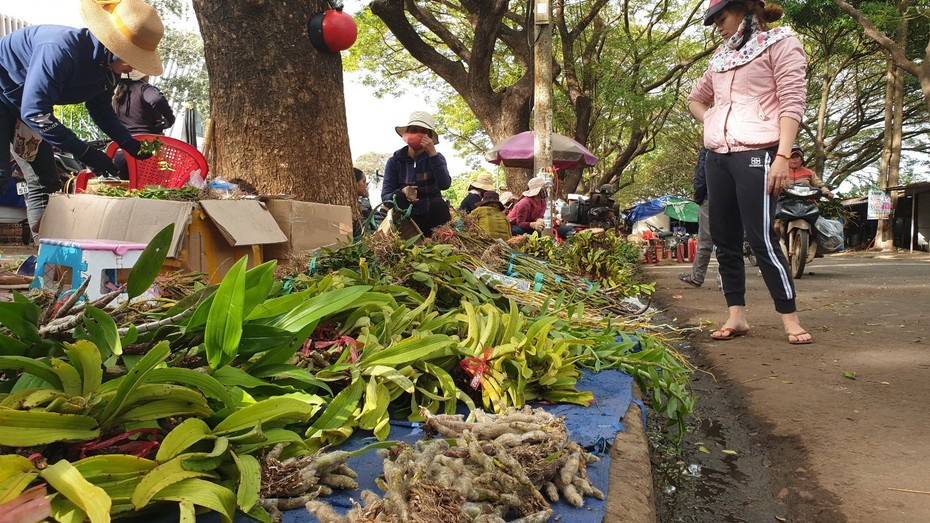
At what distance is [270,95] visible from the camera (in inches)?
168

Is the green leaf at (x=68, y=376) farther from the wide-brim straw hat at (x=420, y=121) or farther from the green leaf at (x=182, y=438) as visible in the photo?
the wide-brim straw hat at (x=420, y=121)

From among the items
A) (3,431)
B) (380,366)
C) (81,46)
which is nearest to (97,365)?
(3,431)

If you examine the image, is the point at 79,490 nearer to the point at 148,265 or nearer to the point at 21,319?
the point at 21,319

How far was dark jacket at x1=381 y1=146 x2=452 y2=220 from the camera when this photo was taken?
5246 mm

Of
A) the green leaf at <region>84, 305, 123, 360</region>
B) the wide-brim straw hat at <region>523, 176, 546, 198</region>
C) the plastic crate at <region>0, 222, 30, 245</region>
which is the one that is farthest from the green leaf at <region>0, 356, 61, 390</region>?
the plastic crate at <region>0, 222, 30, 245</region>

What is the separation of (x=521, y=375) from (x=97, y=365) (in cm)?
110

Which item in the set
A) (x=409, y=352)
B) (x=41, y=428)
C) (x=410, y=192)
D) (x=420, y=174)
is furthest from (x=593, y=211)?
(x=41, y=428)

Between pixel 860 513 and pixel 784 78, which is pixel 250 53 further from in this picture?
pixel 860 513

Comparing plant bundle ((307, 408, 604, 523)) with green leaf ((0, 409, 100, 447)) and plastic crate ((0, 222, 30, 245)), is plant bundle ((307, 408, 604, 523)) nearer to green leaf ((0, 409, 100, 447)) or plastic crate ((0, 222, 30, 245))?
green leaf ((0, 409, 100, 447))

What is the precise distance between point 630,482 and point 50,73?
12.7ft

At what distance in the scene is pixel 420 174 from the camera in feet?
17.5

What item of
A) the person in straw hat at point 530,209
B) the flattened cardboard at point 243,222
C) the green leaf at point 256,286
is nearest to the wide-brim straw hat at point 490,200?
the person in straw hat at point 530,209

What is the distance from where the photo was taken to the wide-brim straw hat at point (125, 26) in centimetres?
365

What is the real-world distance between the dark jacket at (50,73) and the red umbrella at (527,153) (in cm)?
896
